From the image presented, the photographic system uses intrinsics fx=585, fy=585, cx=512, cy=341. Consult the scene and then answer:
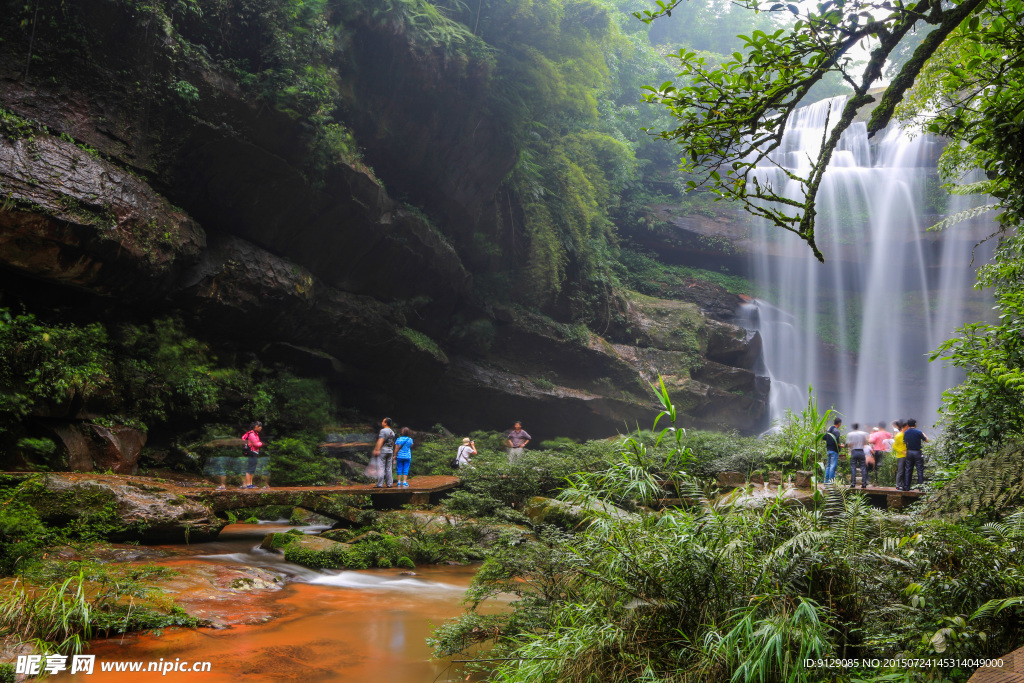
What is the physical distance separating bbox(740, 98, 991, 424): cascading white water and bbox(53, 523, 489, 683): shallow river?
23.3 metres

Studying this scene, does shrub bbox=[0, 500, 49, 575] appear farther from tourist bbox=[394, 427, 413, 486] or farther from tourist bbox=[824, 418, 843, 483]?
tourist bbox=[824, 418, 843, 483]

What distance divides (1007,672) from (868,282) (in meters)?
32.7

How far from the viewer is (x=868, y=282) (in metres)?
30.1

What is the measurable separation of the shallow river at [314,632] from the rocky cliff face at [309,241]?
18.6ft

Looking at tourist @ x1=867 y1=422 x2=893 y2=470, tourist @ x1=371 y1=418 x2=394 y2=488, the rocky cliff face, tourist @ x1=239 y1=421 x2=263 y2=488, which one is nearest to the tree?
tourist @ x1=371 y1=418 x2=394 y2=488

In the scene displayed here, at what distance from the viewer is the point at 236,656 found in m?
4.77

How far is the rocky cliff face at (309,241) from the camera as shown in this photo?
412 inches

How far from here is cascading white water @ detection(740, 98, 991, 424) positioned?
28016 millimetres

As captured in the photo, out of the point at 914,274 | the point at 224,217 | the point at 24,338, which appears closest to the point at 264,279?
the point at 224,217

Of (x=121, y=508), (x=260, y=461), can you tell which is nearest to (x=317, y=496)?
(x=260, y=461)

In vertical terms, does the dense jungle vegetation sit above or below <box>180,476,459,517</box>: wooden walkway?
above

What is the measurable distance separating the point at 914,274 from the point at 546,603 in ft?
105

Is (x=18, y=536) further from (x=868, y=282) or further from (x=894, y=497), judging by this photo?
(x=868, y=282)

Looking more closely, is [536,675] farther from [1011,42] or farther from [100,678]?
[1011,42]
